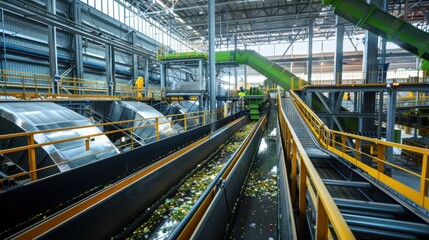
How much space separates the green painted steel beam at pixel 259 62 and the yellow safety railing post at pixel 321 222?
1446 centimetres

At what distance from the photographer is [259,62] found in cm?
1648

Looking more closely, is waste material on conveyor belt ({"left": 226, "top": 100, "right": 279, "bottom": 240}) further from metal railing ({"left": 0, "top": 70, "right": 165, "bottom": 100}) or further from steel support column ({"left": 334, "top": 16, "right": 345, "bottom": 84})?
steel support column ({"left": 334, "top": 16, "right": 345, "bottom": 84})

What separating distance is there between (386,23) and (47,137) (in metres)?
14.0

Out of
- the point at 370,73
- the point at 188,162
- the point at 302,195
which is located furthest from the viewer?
the point at 370,73

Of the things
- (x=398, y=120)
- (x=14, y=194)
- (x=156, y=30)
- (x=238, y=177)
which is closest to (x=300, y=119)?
(x=238, y=177)

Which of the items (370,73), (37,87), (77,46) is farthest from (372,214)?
(77,46)

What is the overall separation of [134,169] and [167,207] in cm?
164

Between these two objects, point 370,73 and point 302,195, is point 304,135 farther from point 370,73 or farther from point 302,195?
point 370,73

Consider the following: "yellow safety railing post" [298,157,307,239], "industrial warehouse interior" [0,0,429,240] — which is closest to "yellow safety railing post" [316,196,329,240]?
"industrial warehouse interior" [0,0,429,240]

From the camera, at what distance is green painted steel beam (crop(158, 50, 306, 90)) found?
49.0 ft

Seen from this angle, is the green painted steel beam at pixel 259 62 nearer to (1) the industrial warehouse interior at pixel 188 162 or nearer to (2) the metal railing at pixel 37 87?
(1) the industrial warehouse interior at pixel 188 162

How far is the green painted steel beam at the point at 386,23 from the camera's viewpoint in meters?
9.69

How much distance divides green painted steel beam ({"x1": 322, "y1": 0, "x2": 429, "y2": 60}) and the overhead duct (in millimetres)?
11539

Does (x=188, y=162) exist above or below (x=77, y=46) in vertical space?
below
